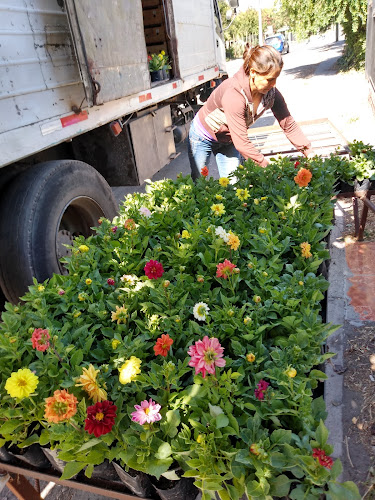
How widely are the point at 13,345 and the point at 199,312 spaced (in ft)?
2.39

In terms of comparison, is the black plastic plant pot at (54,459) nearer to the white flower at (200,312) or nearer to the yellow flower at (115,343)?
the yellow flower at (115,343)

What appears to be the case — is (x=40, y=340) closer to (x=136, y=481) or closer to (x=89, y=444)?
(x=89, y=444)

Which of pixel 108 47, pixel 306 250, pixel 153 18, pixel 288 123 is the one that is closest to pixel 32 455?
pixel 306 250

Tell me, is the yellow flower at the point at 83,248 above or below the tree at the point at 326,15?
below

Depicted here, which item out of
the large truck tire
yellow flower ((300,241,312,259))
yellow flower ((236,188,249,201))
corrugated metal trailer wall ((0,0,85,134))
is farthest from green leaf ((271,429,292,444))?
corrugated metal trailer wall ((0,0,85,134))

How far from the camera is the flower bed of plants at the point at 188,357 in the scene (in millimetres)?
1158

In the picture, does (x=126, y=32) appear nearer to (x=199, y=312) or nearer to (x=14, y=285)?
(x=14, y=285)

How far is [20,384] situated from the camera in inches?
48.3

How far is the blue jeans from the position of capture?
152 inches

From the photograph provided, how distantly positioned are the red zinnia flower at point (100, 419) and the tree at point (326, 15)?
15.4 meters

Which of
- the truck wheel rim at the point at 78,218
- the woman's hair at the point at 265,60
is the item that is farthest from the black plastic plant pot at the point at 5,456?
the woman's hair at the point at 265,60

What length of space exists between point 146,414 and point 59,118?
2664mm

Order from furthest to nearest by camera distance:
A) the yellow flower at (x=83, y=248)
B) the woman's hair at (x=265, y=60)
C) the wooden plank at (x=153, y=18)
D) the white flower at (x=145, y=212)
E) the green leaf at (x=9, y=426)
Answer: the wooden plank at (x=153, y=18)
the woman's hair at (x=265, y=60)
the white flower at (x=145, y=212)
the yellow flower at (x=83, y=248)
the green leaf at (x=9, y=426)

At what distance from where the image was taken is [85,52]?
10.7ft
